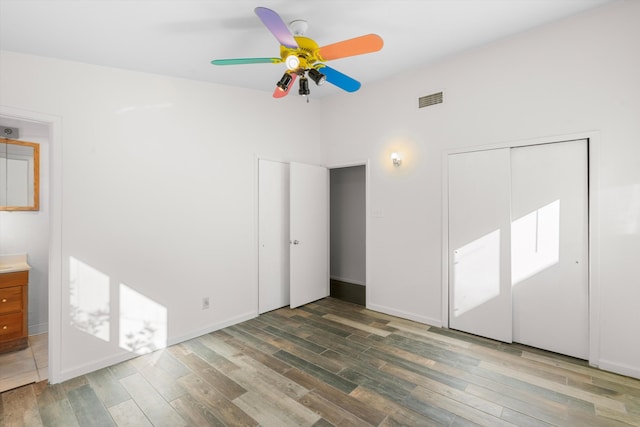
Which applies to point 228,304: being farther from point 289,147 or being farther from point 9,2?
point 9,2

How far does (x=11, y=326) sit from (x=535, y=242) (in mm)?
5497

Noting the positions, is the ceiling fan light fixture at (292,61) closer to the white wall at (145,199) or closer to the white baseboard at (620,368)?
the white wall at (145,199)

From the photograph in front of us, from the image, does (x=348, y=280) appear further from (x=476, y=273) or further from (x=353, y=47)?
(x=353, y=47)

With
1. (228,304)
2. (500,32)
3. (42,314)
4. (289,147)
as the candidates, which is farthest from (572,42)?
(42,314)

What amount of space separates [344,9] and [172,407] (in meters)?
3.35

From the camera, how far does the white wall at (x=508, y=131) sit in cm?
254

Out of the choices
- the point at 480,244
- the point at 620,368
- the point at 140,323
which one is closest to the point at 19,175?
the point at 140,323

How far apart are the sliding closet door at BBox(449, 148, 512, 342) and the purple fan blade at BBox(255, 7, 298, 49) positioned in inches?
91.0

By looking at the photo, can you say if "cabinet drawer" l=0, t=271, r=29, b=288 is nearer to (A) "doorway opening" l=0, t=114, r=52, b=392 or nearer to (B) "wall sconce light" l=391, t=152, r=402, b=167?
(A) "doorway opening" l=0, t=114, r=52, b=392

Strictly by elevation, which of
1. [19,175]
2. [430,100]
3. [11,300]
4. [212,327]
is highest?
[430,100]

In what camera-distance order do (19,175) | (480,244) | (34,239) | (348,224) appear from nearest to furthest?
1. (480,244)
2. (19,175)
3. (34,239)
4. (348,224)

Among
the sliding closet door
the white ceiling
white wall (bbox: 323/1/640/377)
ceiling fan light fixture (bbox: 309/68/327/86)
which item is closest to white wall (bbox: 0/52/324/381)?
the white ceiling

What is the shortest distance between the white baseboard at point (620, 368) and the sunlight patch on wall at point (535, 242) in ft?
2.87

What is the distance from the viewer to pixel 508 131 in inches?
122
